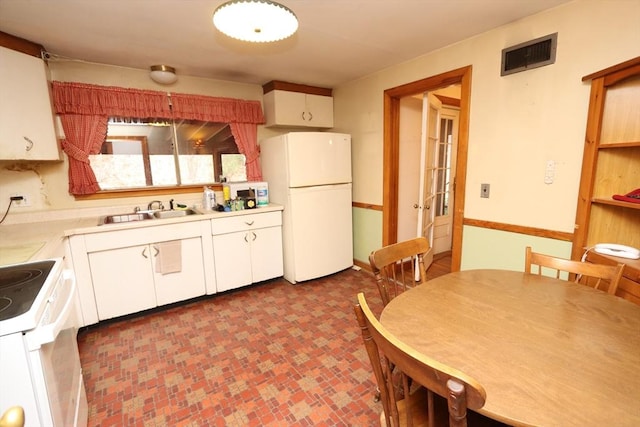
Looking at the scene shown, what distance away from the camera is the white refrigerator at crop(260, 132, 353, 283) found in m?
3.02

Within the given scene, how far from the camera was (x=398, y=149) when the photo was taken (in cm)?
319

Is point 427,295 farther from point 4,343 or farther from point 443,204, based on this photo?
point 443,204

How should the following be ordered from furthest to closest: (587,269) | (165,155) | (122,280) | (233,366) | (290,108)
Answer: (290,108), (165,155), (122,280), (233,366), (587,269)

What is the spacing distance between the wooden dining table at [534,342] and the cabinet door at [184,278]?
206 cm

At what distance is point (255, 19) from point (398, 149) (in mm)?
2093

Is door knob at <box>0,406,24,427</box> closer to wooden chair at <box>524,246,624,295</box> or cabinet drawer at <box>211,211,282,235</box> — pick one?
wooden chair at <box>524,246,624,295</box>

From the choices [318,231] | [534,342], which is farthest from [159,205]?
[534,342]

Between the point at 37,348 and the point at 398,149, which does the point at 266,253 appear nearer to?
the point at 398,149

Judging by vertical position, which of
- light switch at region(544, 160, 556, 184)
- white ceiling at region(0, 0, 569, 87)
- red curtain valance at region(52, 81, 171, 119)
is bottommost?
light switch at region(544, 160, 556, 184)

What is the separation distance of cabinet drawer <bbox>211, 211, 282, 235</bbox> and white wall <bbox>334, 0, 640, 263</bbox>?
1840 mm

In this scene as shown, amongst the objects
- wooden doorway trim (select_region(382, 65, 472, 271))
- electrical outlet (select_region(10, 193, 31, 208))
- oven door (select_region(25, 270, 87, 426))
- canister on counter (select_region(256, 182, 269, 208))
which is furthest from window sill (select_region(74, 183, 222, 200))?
wooden doorway trim (select_region(382, 65, 472, 271))

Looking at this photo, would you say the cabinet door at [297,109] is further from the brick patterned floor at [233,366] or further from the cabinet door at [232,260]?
the brick patterned floor at [233,366]

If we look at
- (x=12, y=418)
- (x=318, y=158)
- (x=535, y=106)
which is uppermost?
(x=535, y=106)

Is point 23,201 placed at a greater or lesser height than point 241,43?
lesser
